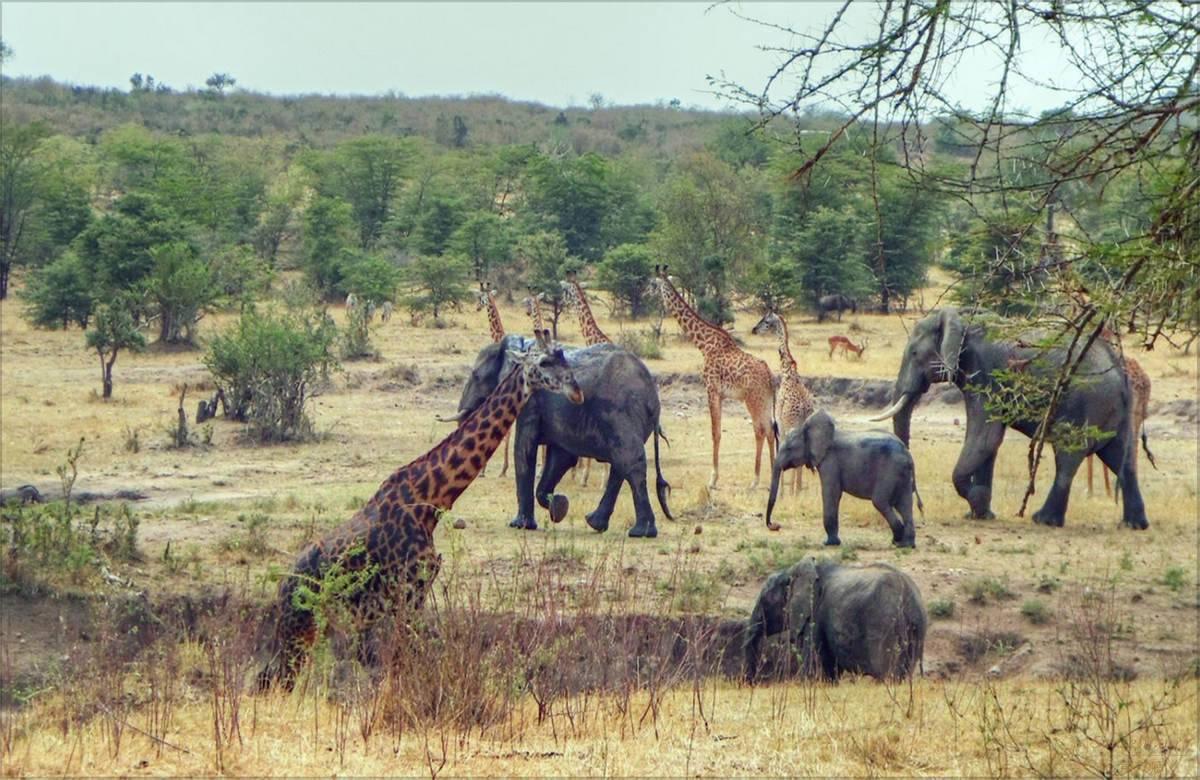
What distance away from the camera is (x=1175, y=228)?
6082 mm

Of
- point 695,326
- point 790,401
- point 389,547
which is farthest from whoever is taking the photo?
point 695,326

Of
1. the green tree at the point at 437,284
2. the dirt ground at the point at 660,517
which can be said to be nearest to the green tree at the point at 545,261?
the green tree at the point at 437,284

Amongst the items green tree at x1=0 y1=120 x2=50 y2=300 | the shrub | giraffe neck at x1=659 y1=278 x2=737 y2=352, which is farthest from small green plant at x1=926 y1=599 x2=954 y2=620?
green tree at x1=0 y1=120 x2=50 y2=300

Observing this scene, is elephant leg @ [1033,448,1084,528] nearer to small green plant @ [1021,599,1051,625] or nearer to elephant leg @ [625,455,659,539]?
small green plant @ [1021,599,1051,625]

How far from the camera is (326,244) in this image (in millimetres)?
37906

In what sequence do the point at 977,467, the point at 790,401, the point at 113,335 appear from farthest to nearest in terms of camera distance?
the point at 113,335
the point at 790,401
the point at 977,467

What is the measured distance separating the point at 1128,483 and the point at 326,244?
84.5 feet

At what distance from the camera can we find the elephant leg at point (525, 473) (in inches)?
535

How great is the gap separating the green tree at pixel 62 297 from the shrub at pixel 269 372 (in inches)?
409

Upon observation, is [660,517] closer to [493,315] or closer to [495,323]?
[495,323]

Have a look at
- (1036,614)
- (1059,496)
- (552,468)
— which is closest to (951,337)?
(1059,496)

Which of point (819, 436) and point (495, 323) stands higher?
point (495, 323)

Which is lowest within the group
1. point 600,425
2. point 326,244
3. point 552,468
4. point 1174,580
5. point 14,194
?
point 1174,580

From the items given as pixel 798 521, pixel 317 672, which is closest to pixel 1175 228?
pixel 317 672
